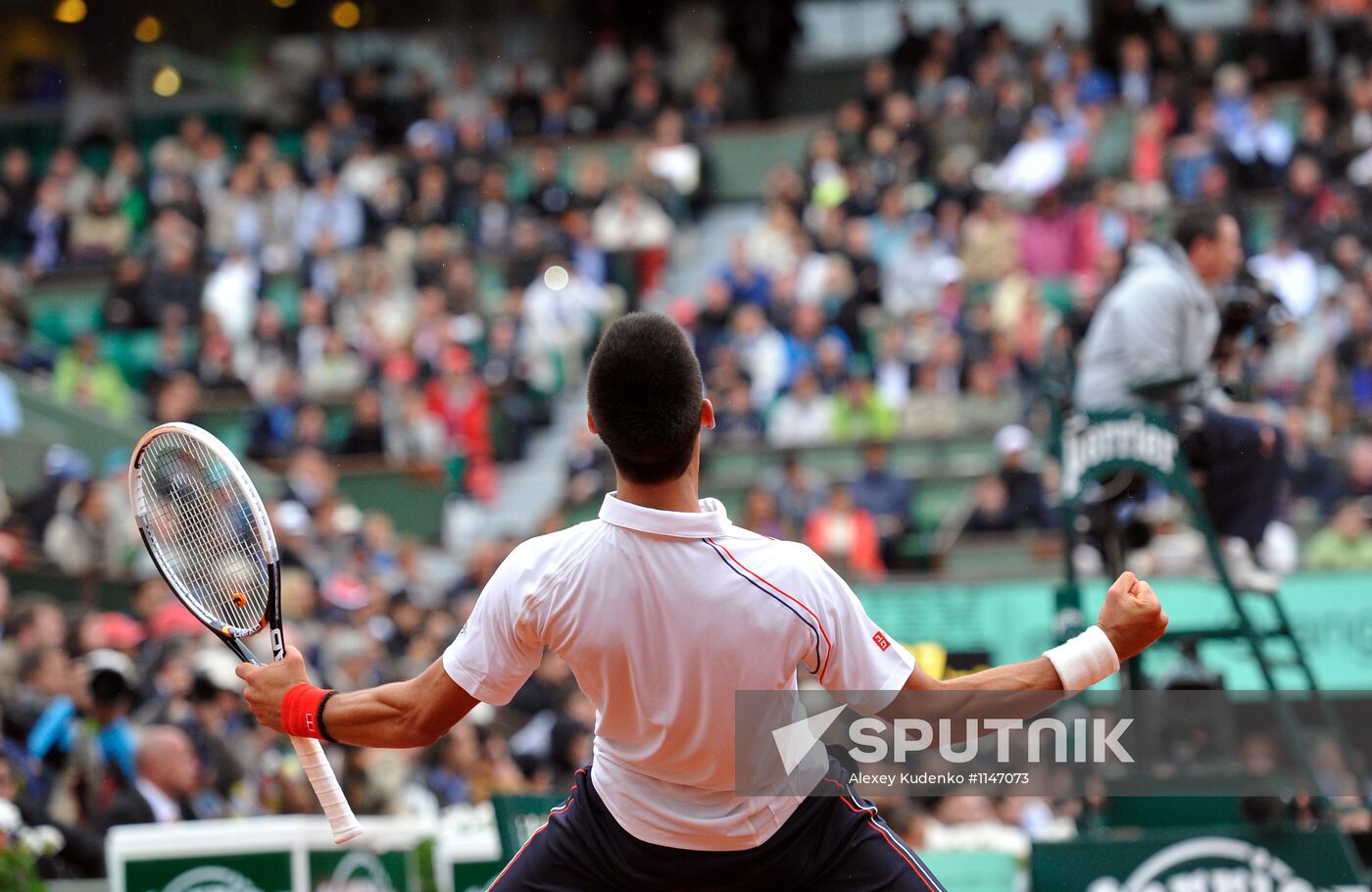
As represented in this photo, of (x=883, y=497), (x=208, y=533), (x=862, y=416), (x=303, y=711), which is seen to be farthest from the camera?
(x=862, y=416)

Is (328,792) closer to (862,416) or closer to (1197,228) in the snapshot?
(1197,228)

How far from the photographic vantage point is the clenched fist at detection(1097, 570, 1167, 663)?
151 inches

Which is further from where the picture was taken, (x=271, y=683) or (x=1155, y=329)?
(x=1155, y=329)

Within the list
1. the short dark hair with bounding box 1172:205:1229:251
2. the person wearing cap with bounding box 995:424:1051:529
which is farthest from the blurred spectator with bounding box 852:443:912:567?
the short dark hair with bounding box 1172:205:1229:251

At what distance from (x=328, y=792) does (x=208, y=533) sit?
840mm

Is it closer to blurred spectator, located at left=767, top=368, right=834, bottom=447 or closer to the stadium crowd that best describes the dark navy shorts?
the stadium crowd

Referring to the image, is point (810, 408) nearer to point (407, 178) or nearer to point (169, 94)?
point (407, 178)

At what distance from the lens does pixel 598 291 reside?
18484 millimetres

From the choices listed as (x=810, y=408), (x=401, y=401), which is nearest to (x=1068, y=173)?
(x=810, y=408)

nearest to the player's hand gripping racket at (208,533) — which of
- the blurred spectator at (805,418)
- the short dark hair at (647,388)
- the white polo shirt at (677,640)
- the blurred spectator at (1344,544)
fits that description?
the white polo shirt at (677,640)

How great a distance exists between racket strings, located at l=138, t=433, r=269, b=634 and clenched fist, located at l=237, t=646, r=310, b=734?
0.36 m

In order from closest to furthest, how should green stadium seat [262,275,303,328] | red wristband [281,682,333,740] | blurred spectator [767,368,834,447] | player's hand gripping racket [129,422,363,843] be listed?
red wristband [281,682,333,740]
player's hand gripping racket [129,422,363,843]
blurred spectator [767,368,834,447]
green stadium seat [262,275,303,328]

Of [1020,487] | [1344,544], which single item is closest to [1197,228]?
[1344,544]

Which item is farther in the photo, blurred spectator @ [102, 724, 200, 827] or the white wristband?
blurred spectator @ [102, 724, 200, 827]
